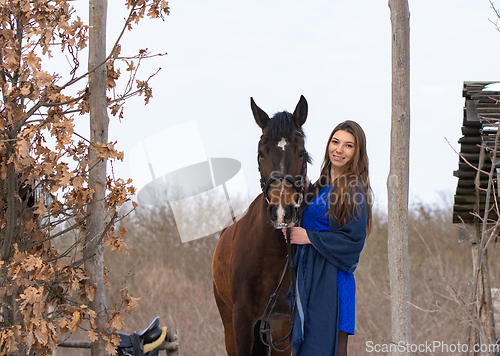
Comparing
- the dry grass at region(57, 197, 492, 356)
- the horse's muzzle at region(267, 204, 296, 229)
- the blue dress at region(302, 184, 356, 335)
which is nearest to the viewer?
the horse's muzzle at region(267, 204, 296, 229)

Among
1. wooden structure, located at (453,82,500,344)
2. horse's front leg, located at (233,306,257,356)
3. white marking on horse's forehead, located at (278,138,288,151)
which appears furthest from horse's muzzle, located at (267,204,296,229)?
wooden structure, located at (453,82,500,344)

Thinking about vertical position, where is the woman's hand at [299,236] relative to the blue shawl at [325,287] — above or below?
above

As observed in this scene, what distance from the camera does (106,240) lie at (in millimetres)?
2828

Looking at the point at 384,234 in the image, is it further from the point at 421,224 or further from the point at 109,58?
the point at 109,58

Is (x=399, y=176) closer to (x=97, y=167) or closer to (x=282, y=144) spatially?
(x=282, y=144)

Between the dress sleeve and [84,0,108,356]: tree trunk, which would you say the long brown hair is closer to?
the dress sleeve

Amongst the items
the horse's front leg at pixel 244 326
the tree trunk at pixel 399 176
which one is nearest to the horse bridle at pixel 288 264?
the horse's front leg at pixel 244 326

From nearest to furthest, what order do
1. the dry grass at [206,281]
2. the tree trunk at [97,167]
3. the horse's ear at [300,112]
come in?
the tree trunk at [97,167] < the horse's ear at [300,112] < the dry grass at [206,281]

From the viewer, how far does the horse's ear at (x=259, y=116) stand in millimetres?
3162

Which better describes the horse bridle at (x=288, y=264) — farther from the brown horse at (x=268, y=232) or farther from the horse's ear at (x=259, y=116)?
the horse's ear at (x=259, y=116)

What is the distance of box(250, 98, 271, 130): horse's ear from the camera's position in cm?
316

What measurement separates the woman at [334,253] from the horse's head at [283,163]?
8.5 inches

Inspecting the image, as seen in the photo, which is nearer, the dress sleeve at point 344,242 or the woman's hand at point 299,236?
the dress sleeve at point 344,242

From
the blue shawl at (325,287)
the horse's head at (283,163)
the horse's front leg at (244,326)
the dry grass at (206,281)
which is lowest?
the dry grass at (206,281)
